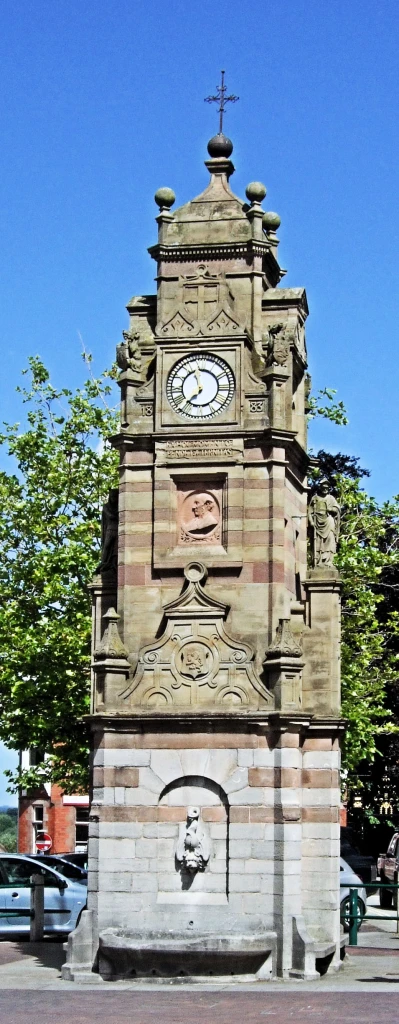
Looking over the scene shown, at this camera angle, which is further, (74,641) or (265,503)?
(74,641)

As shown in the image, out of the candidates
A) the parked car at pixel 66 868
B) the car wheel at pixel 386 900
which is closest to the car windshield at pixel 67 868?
the parked car at pixel 66 868

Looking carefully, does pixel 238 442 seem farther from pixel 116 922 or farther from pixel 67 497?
pixel 67 497

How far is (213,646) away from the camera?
73.4ft

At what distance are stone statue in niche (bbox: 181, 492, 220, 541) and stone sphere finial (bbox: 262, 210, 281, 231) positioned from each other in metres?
4.86

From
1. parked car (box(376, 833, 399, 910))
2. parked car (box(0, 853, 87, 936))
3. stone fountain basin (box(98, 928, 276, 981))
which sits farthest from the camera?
parked car (box(376, 833, 399, 910))

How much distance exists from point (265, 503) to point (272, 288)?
377cm

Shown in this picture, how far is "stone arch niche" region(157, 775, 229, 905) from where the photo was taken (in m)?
21.8

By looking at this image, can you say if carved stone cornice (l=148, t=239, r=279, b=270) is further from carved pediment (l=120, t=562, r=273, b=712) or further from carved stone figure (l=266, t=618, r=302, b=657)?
carved stone figure (l=266, t=618, r=302, b=657)

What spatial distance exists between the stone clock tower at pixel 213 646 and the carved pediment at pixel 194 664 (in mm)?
26

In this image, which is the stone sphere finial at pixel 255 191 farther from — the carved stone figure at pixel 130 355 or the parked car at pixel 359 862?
the parked car at pixel 359 862

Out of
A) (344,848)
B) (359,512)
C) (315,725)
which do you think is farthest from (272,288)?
(344,848)

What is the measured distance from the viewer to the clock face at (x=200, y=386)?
23234mm

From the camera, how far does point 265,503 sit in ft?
75.2

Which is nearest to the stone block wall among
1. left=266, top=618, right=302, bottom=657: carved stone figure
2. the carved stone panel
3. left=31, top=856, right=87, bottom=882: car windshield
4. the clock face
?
left=266, top=618, right=302, bottom=657: carved stone figure
